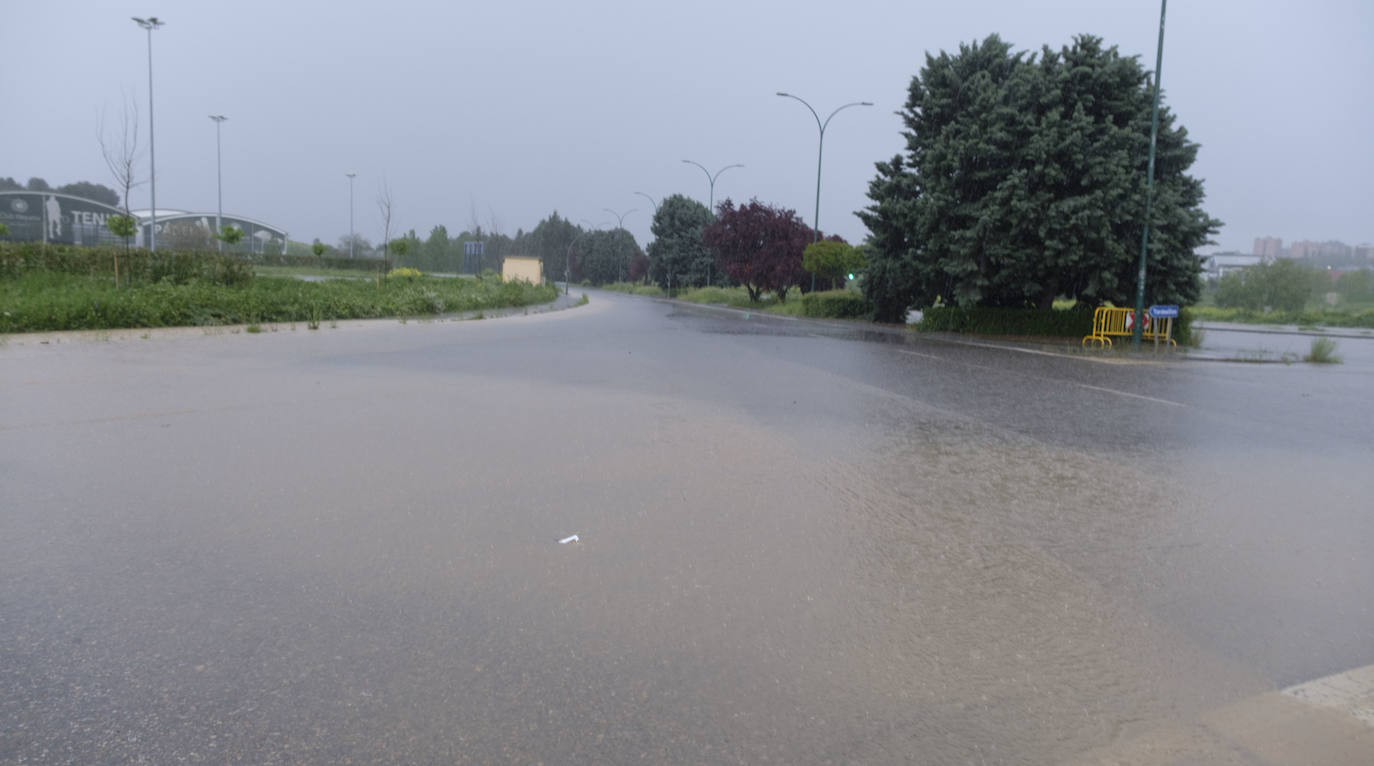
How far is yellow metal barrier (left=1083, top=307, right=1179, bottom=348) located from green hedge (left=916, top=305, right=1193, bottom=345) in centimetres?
48

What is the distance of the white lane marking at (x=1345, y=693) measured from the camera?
3443 mm

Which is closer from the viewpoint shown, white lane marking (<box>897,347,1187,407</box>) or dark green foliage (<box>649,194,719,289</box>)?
white lane marking (<box>897,347,1187,407</box>)

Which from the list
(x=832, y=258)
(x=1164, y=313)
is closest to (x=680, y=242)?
(x=832, y=258)

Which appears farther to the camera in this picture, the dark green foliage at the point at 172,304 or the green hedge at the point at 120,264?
the green hedge at the point at 120,264

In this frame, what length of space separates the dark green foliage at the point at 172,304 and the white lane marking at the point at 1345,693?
794 inches

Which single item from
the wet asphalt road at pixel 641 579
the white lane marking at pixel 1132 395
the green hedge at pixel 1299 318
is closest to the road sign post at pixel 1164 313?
the white lane marking at pixel 1132 395

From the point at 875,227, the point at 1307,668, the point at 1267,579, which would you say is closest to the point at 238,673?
the point at 1307,668

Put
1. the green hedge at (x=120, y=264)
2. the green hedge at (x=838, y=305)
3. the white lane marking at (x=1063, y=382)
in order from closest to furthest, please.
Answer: the white lane marking at (x=1063, y=382) < the green hedge at (x=120, y=264) < the green hedge at (x=838, y=305)

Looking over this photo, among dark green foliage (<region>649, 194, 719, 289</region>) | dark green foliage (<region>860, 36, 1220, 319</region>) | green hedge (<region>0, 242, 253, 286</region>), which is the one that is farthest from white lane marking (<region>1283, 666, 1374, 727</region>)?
dark green foliage (<region>649, 194, 719, 289</region>)

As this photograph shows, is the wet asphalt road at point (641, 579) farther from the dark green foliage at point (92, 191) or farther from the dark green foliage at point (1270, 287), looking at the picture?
the dark green foliage at point (92, 191)

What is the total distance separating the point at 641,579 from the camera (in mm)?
4680

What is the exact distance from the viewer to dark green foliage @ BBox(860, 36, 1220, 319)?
24.6 m

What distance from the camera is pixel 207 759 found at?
2910mm

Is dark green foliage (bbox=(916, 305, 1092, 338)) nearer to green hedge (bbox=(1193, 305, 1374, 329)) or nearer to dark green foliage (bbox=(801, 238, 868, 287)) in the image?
dark green foliage (bbox=(801, 238, 868, 287))
